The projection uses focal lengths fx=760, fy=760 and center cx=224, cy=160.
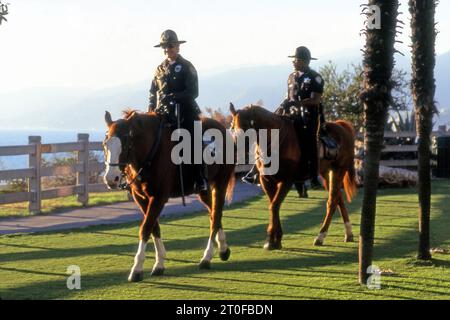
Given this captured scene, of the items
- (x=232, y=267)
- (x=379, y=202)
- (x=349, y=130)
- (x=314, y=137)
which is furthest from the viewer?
(x=379, y=202)

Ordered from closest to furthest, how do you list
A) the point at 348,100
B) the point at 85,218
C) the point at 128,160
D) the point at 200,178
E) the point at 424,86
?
the point at 128,160, the point at 424,86, the point at 200,178, the point at 85,218, the point at 348,100

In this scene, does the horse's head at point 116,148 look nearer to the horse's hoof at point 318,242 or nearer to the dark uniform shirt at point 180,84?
the dark uniform shirt at point 180,84

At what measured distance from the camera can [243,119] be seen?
35.3 ft

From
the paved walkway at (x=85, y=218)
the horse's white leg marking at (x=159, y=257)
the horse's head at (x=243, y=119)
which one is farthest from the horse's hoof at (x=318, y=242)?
the paved walkway at (x=85, y=218)

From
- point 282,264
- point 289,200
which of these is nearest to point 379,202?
point 289,200

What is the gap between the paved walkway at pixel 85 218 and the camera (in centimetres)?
1429

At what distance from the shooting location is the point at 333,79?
29.2 m

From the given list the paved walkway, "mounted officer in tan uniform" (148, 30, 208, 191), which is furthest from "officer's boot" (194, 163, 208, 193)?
the paved walkway

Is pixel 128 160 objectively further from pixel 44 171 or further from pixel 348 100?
pixel 348 100

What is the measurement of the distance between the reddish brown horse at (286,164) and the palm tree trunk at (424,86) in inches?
91.8

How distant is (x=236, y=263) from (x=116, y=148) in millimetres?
2510

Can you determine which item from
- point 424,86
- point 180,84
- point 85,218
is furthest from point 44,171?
point 424,86
